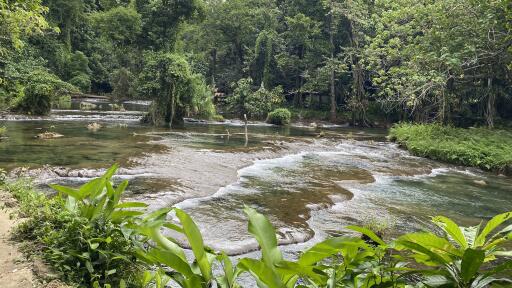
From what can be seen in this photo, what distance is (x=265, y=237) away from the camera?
1979 millimetres

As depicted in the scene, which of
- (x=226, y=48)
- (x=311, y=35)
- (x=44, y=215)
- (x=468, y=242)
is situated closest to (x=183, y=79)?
(x=311, y=35)

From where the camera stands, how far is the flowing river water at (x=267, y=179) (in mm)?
8945

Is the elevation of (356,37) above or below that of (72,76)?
above

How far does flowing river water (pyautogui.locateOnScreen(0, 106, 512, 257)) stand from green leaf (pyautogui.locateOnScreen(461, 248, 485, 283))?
217 inches

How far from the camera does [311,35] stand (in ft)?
118

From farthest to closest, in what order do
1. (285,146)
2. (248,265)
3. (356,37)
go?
(356,37), (285,146), (248,265)

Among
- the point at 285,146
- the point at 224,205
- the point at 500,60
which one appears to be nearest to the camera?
the point at 224,205

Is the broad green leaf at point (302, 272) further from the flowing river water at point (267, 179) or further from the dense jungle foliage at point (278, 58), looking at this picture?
the dense jungle foliage at point (278, 58)

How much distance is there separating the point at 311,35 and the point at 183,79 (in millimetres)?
15143

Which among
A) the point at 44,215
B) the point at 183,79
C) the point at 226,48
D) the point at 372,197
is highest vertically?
the point at 226,48

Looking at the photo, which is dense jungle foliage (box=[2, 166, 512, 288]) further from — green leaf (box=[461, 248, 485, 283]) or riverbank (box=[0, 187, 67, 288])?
riverbank (box=[0, 187, 67, 288])

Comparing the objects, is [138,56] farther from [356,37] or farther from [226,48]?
[356,37]

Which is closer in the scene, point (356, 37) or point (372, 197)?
point (372, 197)

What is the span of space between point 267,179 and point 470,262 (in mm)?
11107
